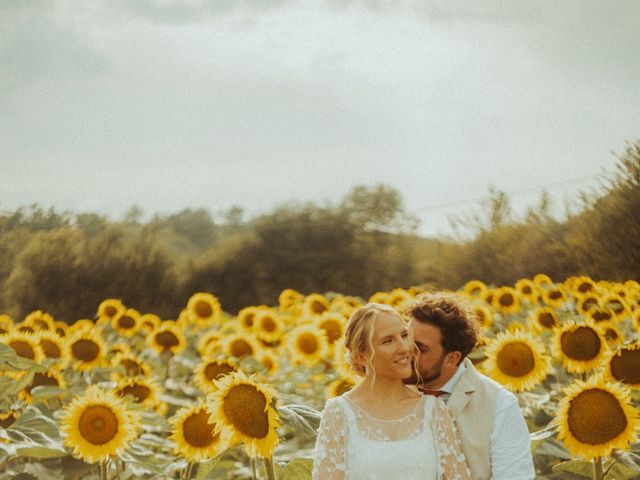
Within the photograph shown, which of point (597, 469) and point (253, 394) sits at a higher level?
Answer: point (253, 394)

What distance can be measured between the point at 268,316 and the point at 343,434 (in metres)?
4.80

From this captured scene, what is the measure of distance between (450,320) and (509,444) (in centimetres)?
55

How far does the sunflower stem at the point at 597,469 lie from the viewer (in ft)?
12.7

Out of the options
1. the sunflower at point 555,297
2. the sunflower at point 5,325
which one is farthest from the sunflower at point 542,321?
the sunflower at point 5,325

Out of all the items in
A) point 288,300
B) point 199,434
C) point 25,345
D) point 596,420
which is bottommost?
point 199,434

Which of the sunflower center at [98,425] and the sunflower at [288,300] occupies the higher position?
the sunflower at [288,300]

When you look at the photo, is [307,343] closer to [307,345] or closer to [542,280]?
[307,345]

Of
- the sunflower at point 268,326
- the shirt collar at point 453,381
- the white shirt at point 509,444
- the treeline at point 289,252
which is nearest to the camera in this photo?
the white shirt at point 509,444

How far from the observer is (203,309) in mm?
9250

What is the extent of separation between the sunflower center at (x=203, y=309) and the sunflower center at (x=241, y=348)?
268 centimetres

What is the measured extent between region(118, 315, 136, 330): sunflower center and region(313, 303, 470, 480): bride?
556 cm

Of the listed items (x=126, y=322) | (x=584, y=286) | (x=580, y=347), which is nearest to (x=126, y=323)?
(x=126, y=322)

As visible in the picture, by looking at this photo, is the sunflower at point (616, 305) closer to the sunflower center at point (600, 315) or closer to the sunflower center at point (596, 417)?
the sunflower center at point (600, 315)

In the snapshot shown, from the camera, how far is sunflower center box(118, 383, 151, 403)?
5098 mm
